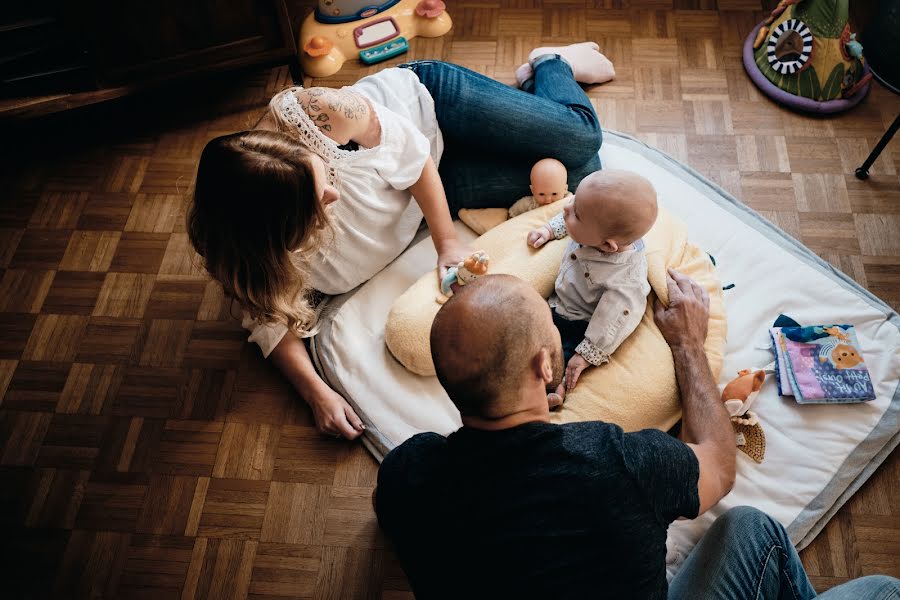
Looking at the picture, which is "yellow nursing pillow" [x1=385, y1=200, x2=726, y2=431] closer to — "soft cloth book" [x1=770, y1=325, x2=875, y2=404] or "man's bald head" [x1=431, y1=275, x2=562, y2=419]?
"soft cloth book" [x1=770, y1=325, x2=875, y2=404]

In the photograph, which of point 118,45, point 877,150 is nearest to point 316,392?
point 118,45

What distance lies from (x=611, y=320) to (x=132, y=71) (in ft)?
4.55

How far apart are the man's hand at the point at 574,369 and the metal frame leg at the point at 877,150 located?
98 centimetres

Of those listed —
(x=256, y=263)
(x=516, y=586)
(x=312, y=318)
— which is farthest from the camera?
(x=312, y=318)

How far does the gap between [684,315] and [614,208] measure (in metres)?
0.31

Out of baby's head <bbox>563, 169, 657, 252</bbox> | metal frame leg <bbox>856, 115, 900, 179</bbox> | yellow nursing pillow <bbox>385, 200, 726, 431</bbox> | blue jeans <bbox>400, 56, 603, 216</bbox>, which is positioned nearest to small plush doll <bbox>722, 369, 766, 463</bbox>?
yellow nursing pillow <bbox>385, 200, 726, 431</bbox>

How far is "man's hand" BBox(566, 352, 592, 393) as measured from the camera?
1.47 meters

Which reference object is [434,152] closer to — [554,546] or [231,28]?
[231,28]

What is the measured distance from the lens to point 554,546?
0.91m

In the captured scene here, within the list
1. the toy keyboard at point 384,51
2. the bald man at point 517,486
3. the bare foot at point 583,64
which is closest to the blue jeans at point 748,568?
the bald man at point 517,486

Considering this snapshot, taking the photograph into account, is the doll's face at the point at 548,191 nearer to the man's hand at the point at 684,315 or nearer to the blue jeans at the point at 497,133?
the blue jeans at the point at 497,133

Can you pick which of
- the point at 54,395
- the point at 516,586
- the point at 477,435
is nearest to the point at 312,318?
the point at 54,395

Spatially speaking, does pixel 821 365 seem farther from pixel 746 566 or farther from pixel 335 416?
pixel 335 416

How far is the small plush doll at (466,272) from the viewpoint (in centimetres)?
156
